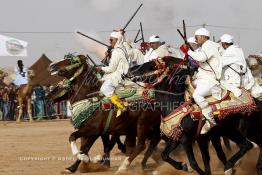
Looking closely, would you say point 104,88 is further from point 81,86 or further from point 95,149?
point 95,149

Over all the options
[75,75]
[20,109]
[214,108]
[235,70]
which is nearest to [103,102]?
[75,75]

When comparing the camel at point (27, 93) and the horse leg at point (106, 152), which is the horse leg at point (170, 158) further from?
the camel at point (27, 93)

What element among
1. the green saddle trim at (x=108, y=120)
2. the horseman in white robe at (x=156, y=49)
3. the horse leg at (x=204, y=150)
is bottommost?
the horse leg at (x=204, y=150)

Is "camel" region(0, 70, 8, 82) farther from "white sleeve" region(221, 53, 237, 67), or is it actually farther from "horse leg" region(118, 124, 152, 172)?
"white sleeve" region(221, 53, 237, 67)

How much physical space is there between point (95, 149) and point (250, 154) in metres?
5.52

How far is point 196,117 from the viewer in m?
12.3

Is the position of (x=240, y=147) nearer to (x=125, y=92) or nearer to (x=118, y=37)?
(x=125, y=92)

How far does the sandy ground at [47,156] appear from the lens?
46.3ft

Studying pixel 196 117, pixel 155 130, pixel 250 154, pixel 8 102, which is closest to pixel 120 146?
pixel 155 130

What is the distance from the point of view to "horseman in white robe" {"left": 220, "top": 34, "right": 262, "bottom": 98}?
512 inches

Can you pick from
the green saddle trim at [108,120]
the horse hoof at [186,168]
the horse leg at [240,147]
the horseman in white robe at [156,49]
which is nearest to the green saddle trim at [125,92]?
the green saddle trim at [108,120]

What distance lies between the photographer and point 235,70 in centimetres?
1315

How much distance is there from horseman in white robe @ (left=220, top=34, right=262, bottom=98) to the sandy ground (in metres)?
1.75

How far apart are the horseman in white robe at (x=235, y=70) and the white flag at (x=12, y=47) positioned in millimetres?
20391
